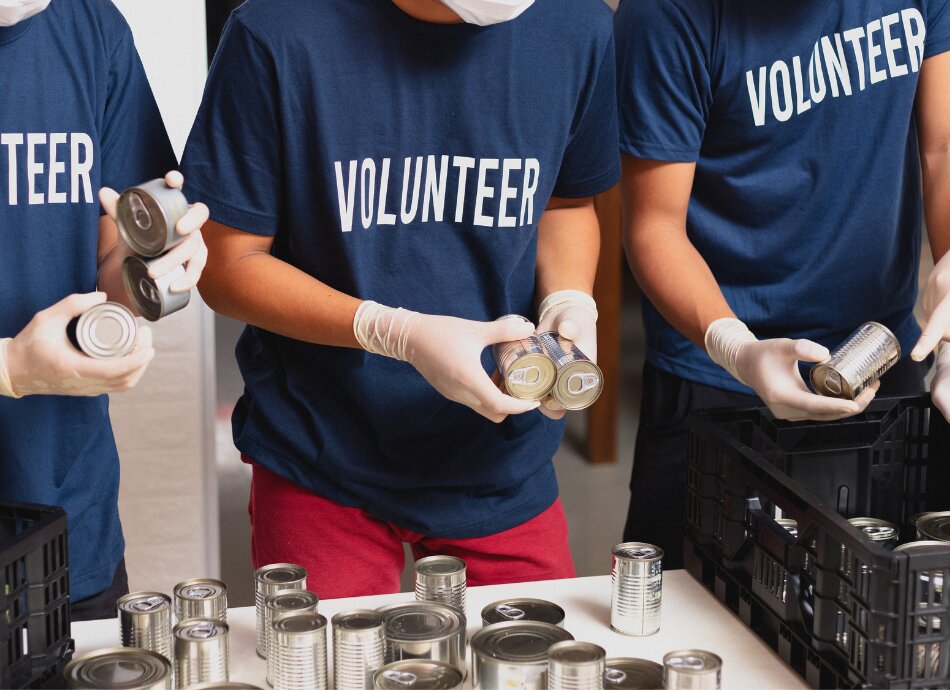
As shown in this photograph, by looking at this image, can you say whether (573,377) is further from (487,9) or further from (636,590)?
(487,9)

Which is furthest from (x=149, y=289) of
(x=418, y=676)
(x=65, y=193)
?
(x=418, y=676)

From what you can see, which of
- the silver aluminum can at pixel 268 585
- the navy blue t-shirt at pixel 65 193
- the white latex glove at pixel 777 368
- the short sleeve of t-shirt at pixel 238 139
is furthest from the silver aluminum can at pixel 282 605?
the white latex glove at pixel 777 368

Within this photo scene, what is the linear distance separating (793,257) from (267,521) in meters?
1.01

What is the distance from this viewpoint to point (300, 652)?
114 cm

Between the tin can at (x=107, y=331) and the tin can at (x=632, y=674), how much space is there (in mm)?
669

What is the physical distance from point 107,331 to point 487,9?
651 millimetres

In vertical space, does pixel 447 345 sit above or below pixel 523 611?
above

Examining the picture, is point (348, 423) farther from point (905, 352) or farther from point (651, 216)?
point (905, 352)

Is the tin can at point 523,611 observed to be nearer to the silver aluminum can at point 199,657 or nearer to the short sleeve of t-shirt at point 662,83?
the silver aluminum can at point 199,657

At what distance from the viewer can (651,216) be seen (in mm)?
1915

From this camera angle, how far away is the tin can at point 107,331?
129 centimetres

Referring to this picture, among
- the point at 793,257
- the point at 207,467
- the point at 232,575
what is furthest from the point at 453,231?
the point at 232,575

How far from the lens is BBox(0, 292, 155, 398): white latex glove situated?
1.32m

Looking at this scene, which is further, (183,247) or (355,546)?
(355,546)
